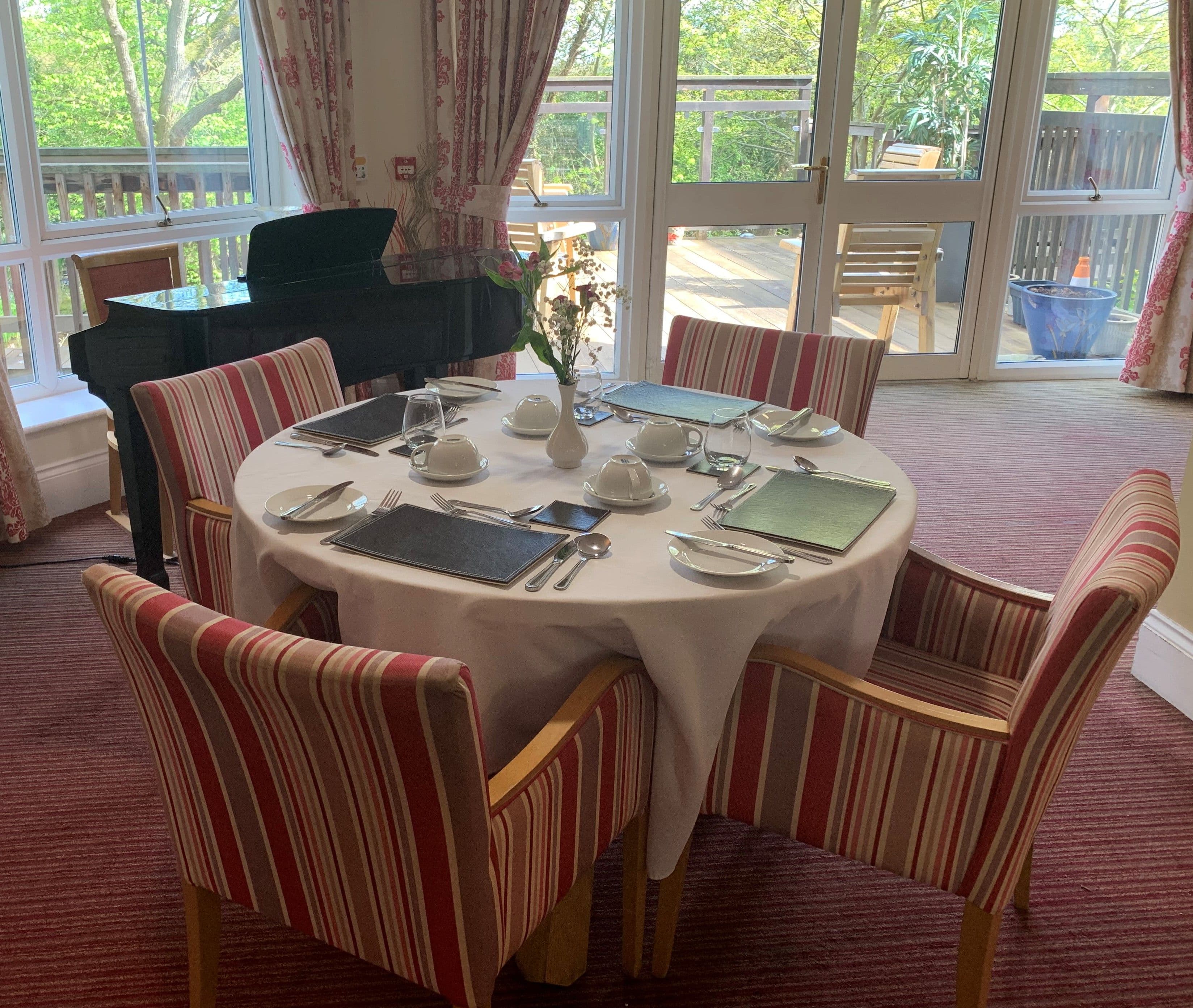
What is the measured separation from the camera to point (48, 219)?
3.85 metres

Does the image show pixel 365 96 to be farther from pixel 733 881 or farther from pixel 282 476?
pixel 733 881

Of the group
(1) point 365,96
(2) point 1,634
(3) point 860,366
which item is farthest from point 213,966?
(1) point 365,96

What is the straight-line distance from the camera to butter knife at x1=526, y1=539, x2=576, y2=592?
1.65 meters

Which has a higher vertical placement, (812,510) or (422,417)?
(422,417)

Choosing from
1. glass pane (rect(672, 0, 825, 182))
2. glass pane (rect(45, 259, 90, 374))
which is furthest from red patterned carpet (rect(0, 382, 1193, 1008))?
glass pane (rect(672, 0, 825, 182))

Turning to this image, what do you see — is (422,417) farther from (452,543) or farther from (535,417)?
(452,543)

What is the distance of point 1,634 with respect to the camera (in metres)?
2.97

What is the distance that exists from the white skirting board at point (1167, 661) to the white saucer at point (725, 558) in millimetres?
1407

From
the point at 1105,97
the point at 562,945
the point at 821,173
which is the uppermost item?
the point at 1105,97

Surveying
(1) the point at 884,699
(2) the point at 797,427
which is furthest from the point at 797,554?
(2) the point at 797,427

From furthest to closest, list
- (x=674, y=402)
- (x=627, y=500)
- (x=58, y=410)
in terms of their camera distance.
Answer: (x=58, y=410) < (x=674, y=402) < (x=627, y=500)

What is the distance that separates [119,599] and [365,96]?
3844mm

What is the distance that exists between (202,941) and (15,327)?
9.94ft

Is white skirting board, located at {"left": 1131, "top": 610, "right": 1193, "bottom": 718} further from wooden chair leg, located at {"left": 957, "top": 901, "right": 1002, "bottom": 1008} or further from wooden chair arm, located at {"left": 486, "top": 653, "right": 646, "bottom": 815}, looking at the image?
wooden chair arm, located at {"left": 486, "top": 653, "right": 646, "bottom": 815}
